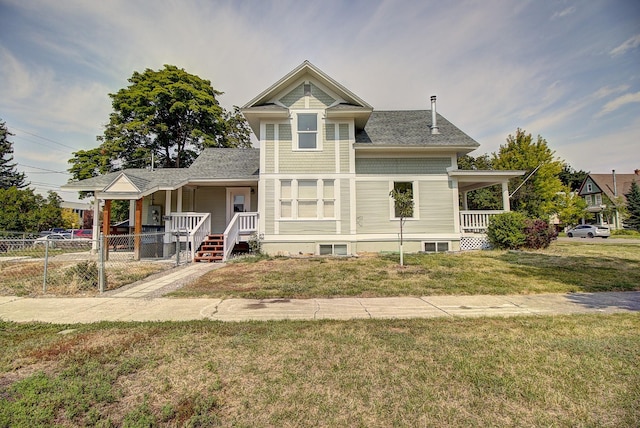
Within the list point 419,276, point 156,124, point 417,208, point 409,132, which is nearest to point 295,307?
point 419,276

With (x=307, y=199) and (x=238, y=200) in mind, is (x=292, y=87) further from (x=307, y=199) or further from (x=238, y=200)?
(x=238, y=200)

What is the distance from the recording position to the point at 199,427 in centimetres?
234

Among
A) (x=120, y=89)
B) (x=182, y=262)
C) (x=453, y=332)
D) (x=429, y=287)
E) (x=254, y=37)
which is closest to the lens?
(x=453, y=332)

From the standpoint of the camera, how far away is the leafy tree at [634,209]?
1319 inches

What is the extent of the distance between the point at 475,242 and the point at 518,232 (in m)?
1.83

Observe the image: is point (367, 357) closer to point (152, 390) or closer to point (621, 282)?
point (152, 390)

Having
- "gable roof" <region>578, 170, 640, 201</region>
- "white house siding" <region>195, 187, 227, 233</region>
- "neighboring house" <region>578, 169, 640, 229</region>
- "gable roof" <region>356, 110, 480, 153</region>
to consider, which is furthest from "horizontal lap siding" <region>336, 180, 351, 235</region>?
"gable roof" <region>578, 170, 640, 201</region>

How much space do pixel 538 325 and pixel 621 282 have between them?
5334 mm

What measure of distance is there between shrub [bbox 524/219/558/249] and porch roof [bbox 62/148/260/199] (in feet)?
42.5

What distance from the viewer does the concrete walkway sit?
17.2 feet

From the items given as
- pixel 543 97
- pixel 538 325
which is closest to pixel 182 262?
pixel 538 325

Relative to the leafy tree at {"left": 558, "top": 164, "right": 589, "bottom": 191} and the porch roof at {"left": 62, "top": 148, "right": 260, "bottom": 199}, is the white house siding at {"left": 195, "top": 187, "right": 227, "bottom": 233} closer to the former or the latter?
the porch roof at {"left": 62, "top": 148, "right": 260, "bottom": 199}

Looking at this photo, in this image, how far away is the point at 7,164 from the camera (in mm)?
40938

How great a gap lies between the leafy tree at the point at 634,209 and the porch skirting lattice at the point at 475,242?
33936mm
